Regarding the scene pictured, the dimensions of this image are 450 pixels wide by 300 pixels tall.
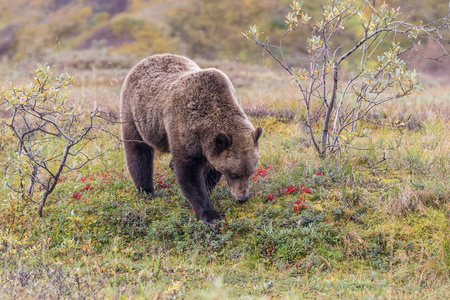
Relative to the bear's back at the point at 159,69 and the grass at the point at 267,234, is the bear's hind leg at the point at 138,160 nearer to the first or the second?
the grass at the point at 267,234

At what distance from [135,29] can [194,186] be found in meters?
20.8

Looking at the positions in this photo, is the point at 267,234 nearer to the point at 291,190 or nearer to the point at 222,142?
the point at 291,190

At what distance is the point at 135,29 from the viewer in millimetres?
24500

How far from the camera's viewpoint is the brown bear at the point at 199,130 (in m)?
5.43

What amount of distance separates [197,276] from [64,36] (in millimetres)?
22542

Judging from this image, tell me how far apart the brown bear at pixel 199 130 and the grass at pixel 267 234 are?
518 mm

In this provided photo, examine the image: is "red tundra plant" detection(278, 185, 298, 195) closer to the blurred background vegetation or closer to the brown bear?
the brown bear

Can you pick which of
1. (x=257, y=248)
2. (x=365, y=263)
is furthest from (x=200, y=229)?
(x=365, y=263)

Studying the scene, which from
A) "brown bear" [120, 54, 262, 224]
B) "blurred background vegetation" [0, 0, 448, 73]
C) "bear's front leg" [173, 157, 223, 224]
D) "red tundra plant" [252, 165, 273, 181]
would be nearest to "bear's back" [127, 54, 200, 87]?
"brown bear" [120, 54, 262, 224]

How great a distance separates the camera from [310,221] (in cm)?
553

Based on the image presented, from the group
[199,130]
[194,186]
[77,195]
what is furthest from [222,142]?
[77,195]

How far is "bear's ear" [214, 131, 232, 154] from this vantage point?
5.22m

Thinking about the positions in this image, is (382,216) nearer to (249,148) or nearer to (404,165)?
(404,165)

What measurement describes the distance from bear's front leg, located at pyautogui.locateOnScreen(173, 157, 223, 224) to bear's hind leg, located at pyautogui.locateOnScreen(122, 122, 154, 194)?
1212 millimetres
